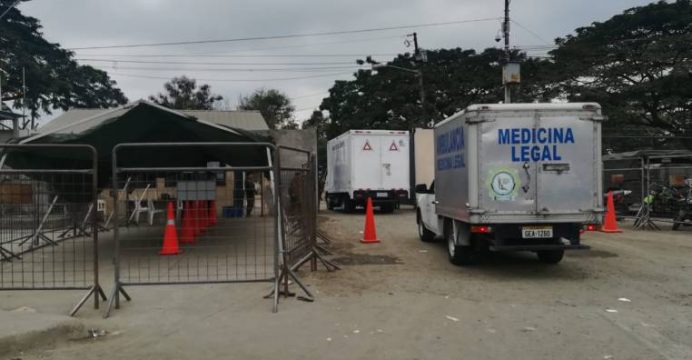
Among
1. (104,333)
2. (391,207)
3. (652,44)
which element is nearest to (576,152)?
(104,333)

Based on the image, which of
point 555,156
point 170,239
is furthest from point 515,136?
point 170,239

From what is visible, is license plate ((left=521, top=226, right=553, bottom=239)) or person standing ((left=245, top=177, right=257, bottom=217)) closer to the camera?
license plate ((left=521, top=226, right=553, bottom=239))

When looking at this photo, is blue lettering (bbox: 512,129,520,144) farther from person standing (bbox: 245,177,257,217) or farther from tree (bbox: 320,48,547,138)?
tree (bbox: 320,48,547,138)

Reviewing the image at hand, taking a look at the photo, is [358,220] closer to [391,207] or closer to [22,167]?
[391,207]

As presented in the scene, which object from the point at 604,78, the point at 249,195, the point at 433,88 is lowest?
the point at 249,195

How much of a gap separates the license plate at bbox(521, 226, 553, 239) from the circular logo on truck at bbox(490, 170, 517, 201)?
21.0 inches

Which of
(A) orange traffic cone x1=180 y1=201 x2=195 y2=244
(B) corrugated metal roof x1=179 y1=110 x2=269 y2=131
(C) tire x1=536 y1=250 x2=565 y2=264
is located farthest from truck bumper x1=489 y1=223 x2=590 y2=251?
(B) corrugated metal roof x1=179 y1=110 x2=269 y2=131

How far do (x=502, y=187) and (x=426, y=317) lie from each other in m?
3.02

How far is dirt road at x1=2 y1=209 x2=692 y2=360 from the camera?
536 cm

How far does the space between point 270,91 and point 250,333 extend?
55665 millimetres

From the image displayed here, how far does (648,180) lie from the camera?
53.9 ft

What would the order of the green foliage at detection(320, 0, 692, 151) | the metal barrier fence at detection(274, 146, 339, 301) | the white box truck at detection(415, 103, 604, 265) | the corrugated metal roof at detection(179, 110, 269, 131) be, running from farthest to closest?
the green foliage at detection(320, 0, 692, 151)
the corrugated metal roof at detection(179, 110, 269, 131)
the white box truck at detection(415, 103, 604, 265)
the metal barrier fence at detection(274, 146, 339, 301)

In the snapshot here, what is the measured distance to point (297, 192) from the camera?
8.62m

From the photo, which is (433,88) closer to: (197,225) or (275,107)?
(275,107)
